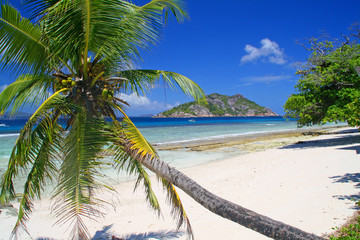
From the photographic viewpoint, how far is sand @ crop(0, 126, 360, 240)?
4867 mm

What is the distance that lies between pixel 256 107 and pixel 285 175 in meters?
→ 152

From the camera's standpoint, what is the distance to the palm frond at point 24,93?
3672mm

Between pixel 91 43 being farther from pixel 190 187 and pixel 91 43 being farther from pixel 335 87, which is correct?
pixel 335 87

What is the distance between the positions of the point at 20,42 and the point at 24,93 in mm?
819

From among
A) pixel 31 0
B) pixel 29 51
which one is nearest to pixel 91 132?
pixel 29 51

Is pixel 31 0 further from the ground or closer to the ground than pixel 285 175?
further from the ground

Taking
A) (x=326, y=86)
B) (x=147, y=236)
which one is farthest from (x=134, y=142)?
(x=326, y=86)

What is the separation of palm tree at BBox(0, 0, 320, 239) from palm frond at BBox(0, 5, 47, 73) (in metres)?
0.01

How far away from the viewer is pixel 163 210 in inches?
250

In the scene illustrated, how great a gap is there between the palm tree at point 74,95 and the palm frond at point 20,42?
1 cm

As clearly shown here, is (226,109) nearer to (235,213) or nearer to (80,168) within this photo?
(80,168)

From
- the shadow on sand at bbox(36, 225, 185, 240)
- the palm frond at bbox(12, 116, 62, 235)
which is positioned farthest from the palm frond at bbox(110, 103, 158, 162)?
the shadow on sand at bbox(36, 225, 185, 240)

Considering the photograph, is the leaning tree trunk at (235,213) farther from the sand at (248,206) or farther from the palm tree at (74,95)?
the sand at (248,206)

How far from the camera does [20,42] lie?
317cm
